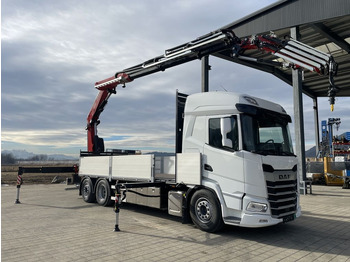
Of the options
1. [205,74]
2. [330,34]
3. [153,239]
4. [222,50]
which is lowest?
[153,239]

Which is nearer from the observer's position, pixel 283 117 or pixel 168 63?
pixel 283 117

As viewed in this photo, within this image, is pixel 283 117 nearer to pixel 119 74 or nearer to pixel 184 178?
pixel 184 178

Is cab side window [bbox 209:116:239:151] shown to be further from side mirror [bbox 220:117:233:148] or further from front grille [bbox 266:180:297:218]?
front grille [bbox 266:180:297:218]

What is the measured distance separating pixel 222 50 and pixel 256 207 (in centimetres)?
487

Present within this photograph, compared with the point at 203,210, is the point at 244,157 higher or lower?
higher

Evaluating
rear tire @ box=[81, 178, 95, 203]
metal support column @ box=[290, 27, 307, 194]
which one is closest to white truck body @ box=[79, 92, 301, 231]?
rear tire @ box=[81, 178, 95, 203]

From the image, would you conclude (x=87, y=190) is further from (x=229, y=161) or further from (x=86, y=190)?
(x=229, y=161)

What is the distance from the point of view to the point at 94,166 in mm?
10383

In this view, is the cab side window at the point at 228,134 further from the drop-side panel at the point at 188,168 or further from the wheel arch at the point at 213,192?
the wheel arch at the point at 213,192

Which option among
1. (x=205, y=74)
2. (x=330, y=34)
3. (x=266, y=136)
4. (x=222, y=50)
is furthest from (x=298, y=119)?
(x=266, y=136)

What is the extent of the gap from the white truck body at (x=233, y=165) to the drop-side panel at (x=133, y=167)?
0.50 ft

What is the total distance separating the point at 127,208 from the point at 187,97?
15.4 ft

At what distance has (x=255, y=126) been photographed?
20.4ft

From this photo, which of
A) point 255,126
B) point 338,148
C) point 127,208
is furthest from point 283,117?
point 338,148
